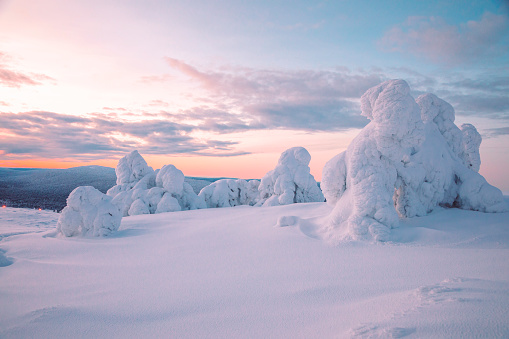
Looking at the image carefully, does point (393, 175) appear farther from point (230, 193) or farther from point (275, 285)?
point (230, 193)

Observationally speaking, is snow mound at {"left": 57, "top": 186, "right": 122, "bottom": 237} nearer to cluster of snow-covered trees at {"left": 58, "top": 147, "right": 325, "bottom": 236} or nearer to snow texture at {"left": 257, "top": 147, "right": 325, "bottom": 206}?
cluster of snow-covered trees at {"left": 58, "top": 147, "right": 325, "bottom": 236}

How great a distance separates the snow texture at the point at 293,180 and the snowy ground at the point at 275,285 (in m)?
9.79

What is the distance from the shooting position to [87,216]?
30.1 ft

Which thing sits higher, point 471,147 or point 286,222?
point 471,147

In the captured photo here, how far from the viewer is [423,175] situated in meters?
7.05

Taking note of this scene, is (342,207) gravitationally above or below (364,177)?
Result: below

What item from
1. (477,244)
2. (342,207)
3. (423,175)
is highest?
(423,175)

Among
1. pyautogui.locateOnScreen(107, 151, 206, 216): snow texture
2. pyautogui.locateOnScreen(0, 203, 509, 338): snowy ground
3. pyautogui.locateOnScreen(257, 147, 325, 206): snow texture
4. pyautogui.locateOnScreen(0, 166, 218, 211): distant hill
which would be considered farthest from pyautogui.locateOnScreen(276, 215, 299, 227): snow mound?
pyautogui.locateOnScreen(0, 166, 218, 211): distant hill

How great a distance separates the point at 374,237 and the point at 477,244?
1.84 meters

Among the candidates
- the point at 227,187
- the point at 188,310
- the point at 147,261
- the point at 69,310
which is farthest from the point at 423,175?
the point at 227,187

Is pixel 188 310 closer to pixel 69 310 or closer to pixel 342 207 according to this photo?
pixel 69 310

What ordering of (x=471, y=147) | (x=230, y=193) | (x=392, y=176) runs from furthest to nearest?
(x=230, y=193)
(x=471, y=147)
(x=392, y=176)

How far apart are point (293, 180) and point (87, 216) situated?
1172 cm

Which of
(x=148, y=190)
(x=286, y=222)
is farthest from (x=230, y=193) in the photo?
(x=286, y=222)
